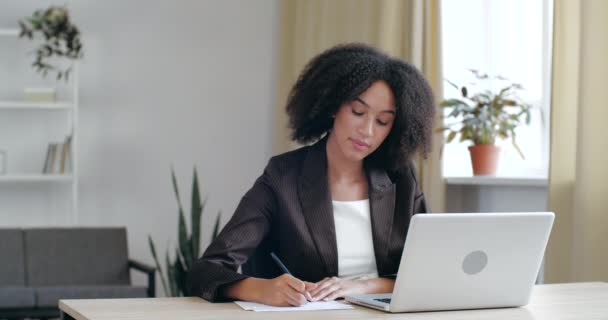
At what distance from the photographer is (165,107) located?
599 centimetres

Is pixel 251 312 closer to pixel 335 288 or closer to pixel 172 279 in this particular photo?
pixel 335 288

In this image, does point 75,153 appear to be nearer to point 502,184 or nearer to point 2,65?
point 2,65

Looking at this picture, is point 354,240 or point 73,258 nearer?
point 354,240

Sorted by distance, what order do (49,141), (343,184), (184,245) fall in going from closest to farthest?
1. (343,184)
2. (184,245)
3. (49,141)

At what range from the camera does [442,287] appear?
83.2 inches

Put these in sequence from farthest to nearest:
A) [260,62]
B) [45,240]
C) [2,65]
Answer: [260,62] → [2,65] → [45,240]

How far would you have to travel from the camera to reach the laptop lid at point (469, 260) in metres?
2.03

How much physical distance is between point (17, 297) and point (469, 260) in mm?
3246

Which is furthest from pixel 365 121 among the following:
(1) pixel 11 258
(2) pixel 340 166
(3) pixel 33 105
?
(3) pixel 33 105

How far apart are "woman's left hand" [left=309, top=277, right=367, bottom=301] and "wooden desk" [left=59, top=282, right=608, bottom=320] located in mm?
111

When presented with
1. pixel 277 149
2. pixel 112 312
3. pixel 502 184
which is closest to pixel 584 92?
pixel 502 184

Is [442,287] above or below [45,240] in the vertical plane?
above

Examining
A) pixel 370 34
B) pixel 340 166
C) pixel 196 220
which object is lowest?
pixel 196 220

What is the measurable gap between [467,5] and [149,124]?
88.1 inches
